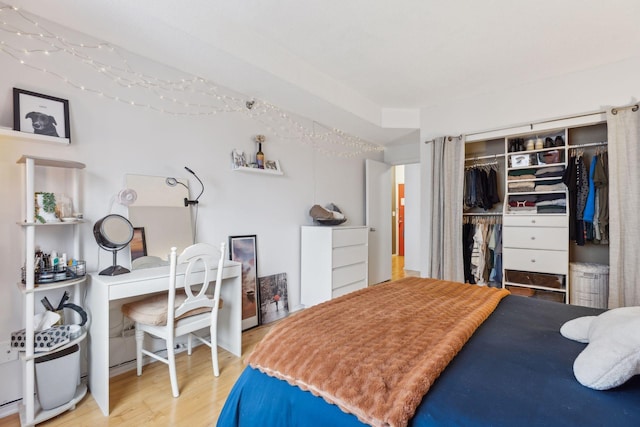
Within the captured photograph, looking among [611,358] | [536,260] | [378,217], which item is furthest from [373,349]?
[378,217]

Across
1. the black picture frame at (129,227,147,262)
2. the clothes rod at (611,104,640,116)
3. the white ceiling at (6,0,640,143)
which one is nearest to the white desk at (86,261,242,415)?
the black picture frame at (129,227,147,262)

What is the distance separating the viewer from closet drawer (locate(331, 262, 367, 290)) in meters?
3.28

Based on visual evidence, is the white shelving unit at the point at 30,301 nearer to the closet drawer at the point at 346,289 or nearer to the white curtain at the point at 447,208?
the closet drawer at the point at 346,289

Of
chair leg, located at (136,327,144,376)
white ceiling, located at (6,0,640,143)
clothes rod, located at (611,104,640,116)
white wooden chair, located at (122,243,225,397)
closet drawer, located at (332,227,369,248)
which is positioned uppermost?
white ceiling, located at (6,0,640,143)

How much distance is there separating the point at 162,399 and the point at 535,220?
3511mm

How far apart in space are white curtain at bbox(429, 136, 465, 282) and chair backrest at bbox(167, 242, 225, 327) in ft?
8.48

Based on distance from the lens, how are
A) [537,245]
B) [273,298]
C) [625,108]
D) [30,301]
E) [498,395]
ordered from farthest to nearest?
1. [273,298]
2. [537,245]
3. [625,108]
4. [30,301]
5. [498,395]

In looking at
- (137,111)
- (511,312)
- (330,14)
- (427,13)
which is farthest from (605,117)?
(137,111)

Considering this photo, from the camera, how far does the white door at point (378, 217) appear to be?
4398 millimetres

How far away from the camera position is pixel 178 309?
75.7 inches

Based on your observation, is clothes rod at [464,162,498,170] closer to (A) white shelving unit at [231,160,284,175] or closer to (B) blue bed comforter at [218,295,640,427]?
(A) white shelving unit at [231,160,284,175]

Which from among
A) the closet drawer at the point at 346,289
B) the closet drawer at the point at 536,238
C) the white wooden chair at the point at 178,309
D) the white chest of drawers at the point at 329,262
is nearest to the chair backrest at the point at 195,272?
the white wooden chair at the point at 178,309

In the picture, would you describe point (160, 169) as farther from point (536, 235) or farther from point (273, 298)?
point (536, 235)

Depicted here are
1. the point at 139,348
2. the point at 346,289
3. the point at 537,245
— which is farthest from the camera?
the point at 346,289
